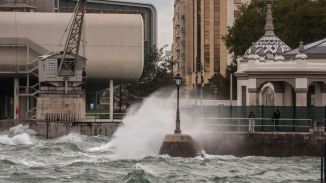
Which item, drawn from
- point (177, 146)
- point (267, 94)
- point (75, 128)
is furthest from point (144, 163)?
point (75, 128)

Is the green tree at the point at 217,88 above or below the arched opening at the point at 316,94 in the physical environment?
above

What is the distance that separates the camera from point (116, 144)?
250 feet

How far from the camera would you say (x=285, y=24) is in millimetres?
127500

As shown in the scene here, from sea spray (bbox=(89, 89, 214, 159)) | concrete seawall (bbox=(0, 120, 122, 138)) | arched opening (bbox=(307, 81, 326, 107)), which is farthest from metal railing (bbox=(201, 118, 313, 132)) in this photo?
concrete seawall (bbox=(0, 120, 122, 138))

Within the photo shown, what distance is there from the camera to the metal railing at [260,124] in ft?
231

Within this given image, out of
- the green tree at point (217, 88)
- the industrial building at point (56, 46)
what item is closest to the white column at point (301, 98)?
the industrial building at point (56, 46)

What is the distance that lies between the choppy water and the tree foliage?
181 ft

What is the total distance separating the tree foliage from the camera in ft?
413

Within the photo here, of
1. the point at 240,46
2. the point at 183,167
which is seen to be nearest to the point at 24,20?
the point at 240,46

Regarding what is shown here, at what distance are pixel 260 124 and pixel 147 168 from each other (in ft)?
56.4

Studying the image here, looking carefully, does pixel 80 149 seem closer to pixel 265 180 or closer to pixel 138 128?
pixel 138 128

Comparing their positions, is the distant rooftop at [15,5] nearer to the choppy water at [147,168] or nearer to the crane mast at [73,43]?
the crane mast at [73,43]

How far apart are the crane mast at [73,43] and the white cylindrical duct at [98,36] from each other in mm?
3377

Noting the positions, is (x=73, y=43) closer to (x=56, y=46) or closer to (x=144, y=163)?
(x=56, y=46)
